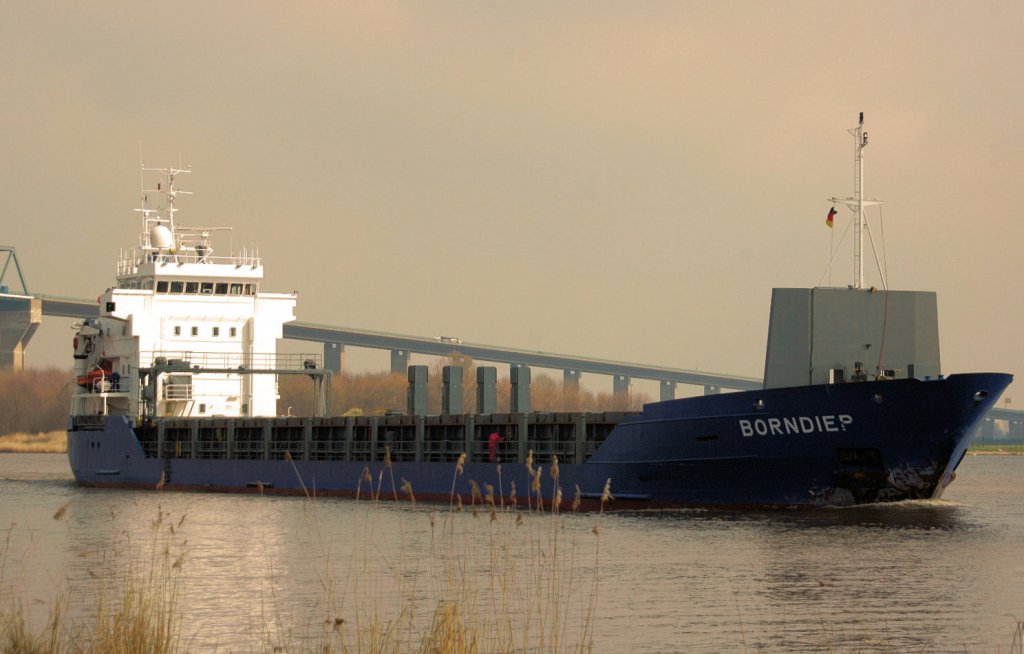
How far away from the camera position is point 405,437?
113 feet

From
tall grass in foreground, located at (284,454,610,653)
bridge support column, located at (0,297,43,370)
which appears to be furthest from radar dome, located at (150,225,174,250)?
bridge support column, located at (0,297,43,370)

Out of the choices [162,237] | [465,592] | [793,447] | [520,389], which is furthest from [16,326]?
[465,592]

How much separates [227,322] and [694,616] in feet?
95.0

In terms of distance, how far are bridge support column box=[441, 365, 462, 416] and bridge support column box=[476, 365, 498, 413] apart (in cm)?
52

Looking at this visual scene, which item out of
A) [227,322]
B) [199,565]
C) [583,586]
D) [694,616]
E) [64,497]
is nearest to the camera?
[694,616]

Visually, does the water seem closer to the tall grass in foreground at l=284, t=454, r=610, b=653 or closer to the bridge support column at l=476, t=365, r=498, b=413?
the tall grass in foreground at l=284, t=454, r=610, b=653

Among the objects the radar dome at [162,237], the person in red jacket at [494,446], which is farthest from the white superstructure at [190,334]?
the person in red jacket at [494,446]

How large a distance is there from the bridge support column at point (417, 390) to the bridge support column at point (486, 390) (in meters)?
1.58

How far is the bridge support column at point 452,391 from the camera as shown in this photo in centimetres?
3553

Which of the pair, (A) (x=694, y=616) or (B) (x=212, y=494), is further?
(B) (x=212, y=494)

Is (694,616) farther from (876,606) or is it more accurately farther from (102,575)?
(102,575)

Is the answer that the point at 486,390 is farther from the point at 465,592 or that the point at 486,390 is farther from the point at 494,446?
the point at 465,592

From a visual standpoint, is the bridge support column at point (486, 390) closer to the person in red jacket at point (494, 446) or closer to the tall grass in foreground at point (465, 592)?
the person in red jacket at point (494, 446)

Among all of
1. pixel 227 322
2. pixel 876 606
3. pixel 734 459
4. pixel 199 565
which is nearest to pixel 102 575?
pixel 199 565
